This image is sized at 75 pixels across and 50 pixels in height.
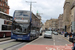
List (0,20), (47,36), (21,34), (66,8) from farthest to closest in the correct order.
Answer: (66,8) < (47,36) < (0,20) < (21,34)

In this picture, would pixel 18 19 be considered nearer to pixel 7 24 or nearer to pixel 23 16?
pixel 23 16

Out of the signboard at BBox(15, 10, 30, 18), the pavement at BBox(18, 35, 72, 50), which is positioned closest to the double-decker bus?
the signboard at BBox(15, 10, 30, 18)

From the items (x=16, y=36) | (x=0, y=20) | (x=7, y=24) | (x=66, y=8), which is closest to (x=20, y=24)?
(x=16, y=36)

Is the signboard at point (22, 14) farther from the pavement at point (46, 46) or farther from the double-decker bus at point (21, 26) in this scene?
the pavement at point (46, 46)

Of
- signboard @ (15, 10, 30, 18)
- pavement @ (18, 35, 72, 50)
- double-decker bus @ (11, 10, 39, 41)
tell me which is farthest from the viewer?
signboard @ (15, 10, 30, 18)

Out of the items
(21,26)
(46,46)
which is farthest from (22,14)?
(46,46)

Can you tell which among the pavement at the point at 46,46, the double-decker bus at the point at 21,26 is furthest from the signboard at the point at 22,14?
the pavement at the point at 46,46

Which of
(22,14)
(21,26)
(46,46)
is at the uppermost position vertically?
(22,14)

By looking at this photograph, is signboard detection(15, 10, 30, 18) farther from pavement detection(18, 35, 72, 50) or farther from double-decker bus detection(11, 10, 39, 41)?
pavement detection(18, 35, 72, 50)

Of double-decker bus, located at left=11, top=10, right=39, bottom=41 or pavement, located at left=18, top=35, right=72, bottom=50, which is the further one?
double-decker bus, located at left=11, top=10, right=39, bottom=41

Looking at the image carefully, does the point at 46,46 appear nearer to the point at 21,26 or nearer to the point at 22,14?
the point at 21,26

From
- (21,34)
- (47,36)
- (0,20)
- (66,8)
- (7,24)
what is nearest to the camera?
(21,34)

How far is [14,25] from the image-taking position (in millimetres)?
16141

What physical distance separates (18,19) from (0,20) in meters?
3.31
